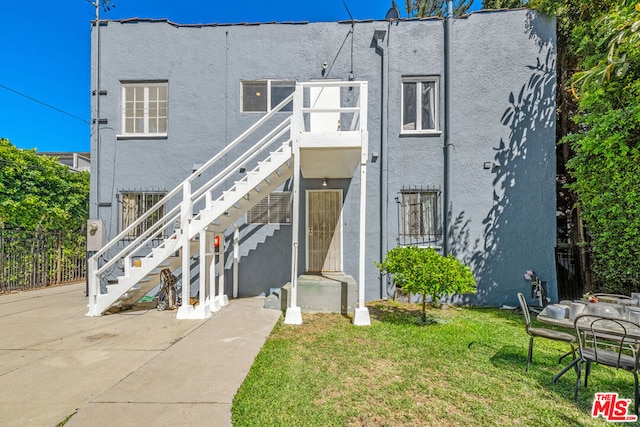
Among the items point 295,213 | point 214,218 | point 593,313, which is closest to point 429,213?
point 295,213

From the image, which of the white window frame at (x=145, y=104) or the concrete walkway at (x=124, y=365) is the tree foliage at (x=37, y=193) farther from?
the white window frame at (x=145, y=104)

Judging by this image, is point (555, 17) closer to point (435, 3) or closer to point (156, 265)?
point (435, 3)

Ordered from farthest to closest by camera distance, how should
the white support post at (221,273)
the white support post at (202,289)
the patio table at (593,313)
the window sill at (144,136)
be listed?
the window sill at (144,136) → the white support post at (221,273) → the white support post at (202,289) → the patio table at (593,313)

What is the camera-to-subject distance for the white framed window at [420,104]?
26.7 feet

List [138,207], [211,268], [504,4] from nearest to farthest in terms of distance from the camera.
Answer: [211,268], [138,207], [504,4]

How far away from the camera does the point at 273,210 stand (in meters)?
8.15

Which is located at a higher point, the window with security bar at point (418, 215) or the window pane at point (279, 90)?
the window pane at point (279, 90)

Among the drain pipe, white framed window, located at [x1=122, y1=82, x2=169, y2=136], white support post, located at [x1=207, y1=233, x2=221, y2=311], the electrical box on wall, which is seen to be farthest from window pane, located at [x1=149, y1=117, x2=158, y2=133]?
the drain pipe

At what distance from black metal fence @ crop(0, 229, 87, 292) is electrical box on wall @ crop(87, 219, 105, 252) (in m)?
2.87

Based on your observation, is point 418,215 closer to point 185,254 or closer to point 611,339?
point 611,339

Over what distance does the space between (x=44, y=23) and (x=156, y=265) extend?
1323cm

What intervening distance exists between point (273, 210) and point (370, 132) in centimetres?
323

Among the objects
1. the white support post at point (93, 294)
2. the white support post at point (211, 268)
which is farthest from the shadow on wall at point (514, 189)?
the white support post at point (93, 294)

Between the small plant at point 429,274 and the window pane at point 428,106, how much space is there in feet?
12.6
